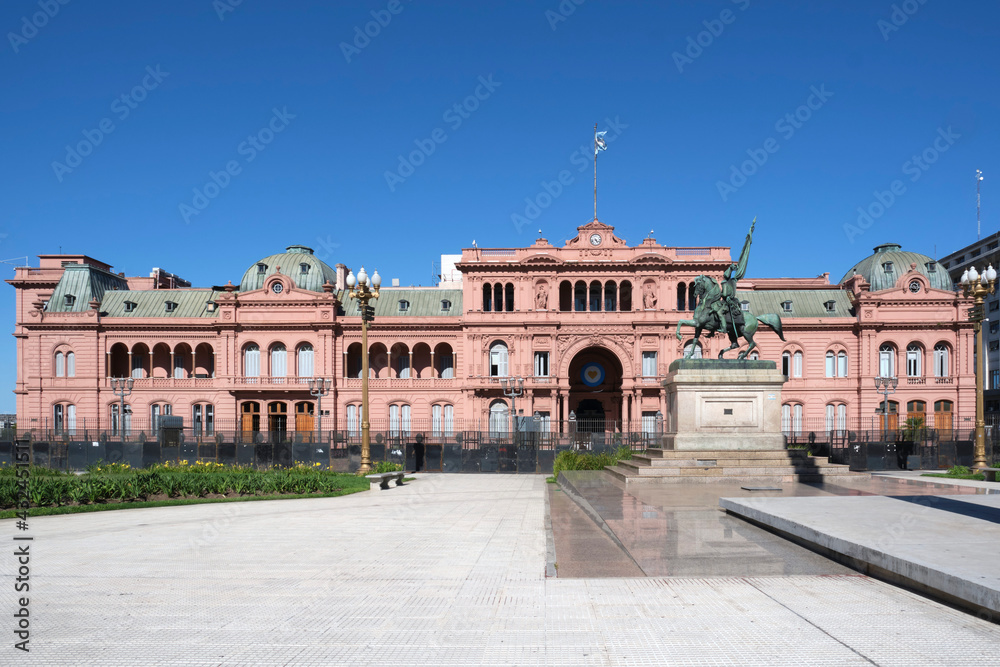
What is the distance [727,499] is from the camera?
13.2 meters

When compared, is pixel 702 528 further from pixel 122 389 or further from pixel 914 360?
pixel 914 360

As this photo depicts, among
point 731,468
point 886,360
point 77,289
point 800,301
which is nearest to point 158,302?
point 77,289

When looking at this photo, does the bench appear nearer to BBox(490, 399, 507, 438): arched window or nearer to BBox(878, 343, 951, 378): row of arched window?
BBox(490, 399, 507, 438): arched window

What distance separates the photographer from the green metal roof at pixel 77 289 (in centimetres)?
5700

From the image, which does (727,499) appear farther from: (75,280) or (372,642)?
(75,280)

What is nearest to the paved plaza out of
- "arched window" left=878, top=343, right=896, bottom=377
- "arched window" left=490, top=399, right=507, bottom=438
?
"arched window" left=490, top=399, right=507, bottom=438

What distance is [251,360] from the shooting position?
5584 centimetres

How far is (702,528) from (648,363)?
A: 43073 mm

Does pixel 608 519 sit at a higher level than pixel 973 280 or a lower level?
lower

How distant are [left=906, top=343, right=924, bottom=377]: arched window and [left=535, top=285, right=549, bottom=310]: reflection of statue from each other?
29.0 m

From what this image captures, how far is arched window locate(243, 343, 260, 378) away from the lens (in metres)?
55.8

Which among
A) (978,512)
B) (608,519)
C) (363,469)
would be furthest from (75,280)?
(978,512)

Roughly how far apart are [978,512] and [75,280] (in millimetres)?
64108

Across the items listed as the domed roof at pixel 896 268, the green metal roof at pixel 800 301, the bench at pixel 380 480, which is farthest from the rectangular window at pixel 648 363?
the bench at pixel 380 480
